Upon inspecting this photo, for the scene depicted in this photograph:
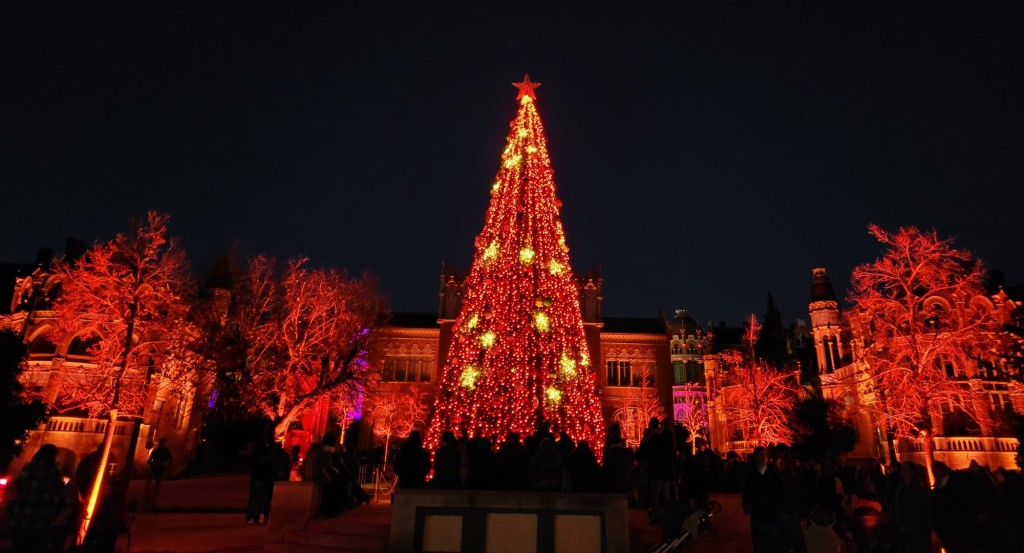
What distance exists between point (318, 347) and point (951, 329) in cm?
2750

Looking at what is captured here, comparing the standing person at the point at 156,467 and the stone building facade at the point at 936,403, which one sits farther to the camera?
the stone building facade at the point at 936,403

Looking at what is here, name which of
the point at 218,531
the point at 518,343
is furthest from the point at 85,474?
the point at 518,343

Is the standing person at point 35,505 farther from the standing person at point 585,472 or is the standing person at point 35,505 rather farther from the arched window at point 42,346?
the arched window at point 42,346

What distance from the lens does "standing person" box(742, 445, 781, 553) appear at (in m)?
9.28

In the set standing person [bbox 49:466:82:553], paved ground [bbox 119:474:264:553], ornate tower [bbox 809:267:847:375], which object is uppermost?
ornate tower [bbox 809:267:847:375]

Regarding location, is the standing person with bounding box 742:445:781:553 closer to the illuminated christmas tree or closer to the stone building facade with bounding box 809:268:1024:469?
the illuminated christmas tree

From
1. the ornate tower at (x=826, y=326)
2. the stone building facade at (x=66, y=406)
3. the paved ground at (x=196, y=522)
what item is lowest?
the paved ground at (x=196, y=522)

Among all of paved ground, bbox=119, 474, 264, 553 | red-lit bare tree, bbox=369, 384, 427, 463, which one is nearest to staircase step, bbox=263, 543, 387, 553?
paved ground, bbox=119, 474, 264, 553

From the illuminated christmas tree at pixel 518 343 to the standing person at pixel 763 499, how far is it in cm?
1226

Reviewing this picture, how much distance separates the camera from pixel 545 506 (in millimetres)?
10047

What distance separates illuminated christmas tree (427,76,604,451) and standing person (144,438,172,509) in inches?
331

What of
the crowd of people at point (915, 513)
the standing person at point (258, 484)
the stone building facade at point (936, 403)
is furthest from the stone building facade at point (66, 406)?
the stone building facade at point (936, 403)

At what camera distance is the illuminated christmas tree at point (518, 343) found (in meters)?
21.6

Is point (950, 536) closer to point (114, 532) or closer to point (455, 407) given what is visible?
point (114, 532)
